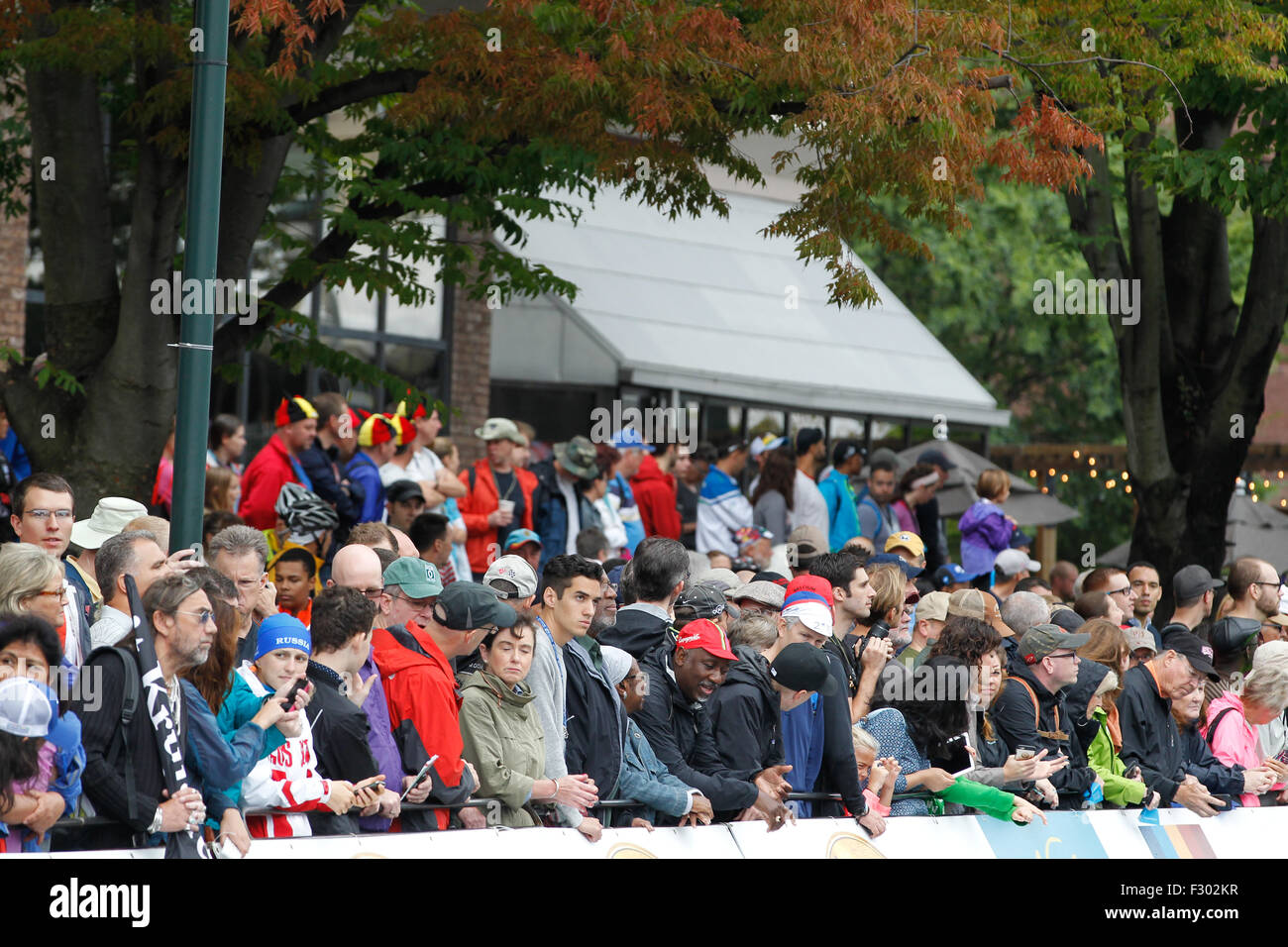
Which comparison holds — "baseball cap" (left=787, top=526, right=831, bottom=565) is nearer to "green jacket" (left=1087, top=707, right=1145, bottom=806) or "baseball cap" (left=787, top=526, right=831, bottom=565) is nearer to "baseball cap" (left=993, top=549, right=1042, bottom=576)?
"baseball cap" (left=993, top=549, right=1042, bottom=576)

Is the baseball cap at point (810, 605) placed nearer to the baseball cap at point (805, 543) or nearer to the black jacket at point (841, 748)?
the black jacket at point (841, 748)

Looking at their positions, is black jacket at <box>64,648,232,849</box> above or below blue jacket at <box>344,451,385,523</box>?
below

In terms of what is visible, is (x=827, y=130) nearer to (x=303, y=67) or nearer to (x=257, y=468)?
(x=303, y=67)

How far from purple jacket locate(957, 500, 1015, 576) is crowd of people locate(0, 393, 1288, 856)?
1.17m

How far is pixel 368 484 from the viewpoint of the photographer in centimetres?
1070

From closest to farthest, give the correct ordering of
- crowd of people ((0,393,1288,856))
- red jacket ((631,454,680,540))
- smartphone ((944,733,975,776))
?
crowd of people ((0,393,1288,856))
smartphone ((944,733,975,776))
red jacket ((631,454,680,540))

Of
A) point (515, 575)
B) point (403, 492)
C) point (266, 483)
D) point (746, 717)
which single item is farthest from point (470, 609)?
point (403, 492)

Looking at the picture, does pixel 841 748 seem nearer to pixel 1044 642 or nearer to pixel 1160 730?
pixel 1044 642

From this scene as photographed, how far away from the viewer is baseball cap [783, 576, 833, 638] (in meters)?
7.55

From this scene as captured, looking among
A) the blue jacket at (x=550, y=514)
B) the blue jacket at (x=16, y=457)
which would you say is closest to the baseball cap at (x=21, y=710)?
A: the blue jacket at (x=16, y=457)

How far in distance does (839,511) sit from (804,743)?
21.0ft

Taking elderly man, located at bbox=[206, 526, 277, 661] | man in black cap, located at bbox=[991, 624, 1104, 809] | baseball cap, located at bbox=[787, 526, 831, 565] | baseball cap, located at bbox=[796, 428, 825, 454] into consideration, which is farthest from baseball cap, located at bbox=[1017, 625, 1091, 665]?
baseball cap, located at bbox=[796, 428, 825, 454]

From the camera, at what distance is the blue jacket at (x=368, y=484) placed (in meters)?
10.6
